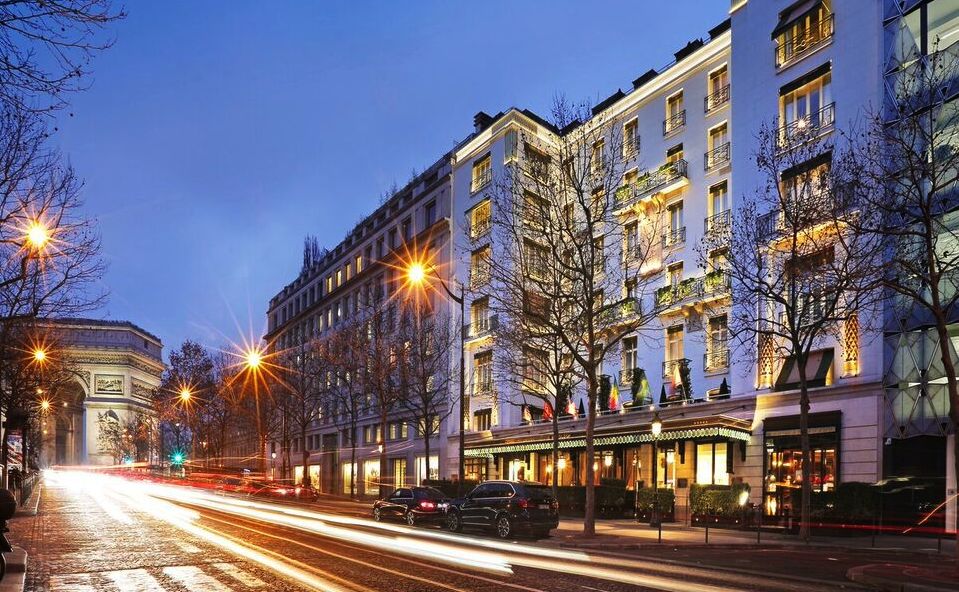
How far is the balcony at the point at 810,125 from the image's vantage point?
3041 cm

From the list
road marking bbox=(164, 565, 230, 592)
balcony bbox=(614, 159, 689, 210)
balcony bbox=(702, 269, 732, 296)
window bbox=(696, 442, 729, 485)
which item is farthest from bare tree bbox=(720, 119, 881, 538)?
road marking bbox=(164, 565, 230, 592)

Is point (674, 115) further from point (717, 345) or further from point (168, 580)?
point (168, 580)

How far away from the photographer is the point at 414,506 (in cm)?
3008

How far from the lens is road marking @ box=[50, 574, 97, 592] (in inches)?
484

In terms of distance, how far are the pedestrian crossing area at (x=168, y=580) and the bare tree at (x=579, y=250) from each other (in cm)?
1298

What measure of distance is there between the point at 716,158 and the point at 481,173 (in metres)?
19.7

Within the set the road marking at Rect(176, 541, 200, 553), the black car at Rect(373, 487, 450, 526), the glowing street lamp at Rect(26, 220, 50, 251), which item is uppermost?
the glowing street lamp at Rect(26, 220, 50, 251)

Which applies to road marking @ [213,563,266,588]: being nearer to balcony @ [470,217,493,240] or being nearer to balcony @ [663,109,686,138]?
balcony @ [663,109,686,138]

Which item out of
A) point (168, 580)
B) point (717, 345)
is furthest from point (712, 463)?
point (168, 580)

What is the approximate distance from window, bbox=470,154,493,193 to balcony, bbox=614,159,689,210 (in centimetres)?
1277

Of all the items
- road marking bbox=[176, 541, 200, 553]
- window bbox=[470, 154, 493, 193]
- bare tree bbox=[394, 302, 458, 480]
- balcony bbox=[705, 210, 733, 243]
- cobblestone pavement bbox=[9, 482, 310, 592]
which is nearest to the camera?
cobblestone pavement bbox=[9, 482, 310, 592]

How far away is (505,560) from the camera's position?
57.5ft

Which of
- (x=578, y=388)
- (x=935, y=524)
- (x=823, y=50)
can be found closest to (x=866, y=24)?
(x=823, y=50)

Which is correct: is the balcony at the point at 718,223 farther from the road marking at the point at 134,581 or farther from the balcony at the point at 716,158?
the road marking at the point at 134,581
